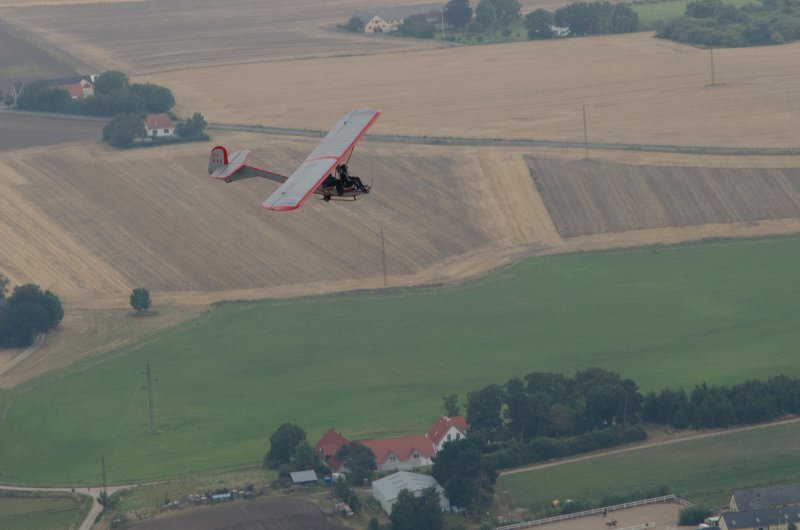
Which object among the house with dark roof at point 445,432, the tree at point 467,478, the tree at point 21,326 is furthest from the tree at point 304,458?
the tree at point 21,326

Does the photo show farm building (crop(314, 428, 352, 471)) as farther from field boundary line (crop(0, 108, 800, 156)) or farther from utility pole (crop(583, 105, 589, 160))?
field boundary line (crop(0, 108, 800, 156))

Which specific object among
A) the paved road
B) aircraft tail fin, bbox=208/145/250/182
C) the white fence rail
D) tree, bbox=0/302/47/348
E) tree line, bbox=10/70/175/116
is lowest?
the paved road

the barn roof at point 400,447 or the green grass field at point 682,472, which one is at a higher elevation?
the barn roof at point 400,447

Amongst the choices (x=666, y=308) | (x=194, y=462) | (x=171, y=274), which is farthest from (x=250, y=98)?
(x=194, y=462)

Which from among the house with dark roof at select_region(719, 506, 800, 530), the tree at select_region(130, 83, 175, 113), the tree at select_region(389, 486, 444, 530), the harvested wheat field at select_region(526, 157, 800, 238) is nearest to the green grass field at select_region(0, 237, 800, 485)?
the harvested wheat field at select_region(526, 157, 800, 238)

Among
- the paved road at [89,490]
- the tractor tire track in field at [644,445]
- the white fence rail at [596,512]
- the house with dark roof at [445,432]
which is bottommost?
the tractor tire track in field at [644,445]

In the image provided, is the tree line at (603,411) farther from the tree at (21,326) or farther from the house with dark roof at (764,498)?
the tree at (21,326)
